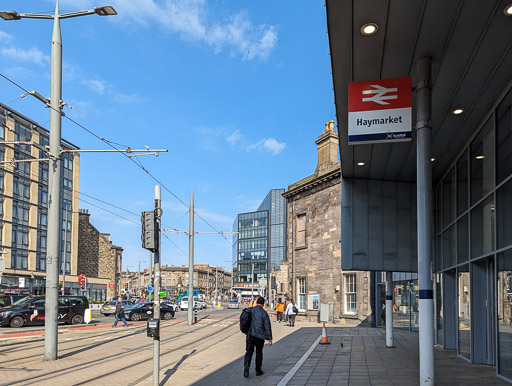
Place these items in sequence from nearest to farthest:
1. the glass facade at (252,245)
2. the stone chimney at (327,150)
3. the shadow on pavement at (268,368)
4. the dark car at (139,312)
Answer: the shadow on pavement at (268,368) → the stone chimney at (327,150) → the dark car at (139,312) → the glass facade at (252,245)

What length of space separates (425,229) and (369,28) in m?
3.37

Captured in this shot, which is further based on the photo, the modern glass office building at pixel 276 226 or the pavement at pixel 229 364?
the modern glass office building at pixel 276 226

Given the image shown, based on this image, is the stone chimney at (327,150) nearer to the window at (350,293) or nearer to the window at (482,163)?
the window at (350,293)

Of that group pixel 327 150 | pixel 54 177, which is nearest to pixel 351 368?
pixel 54 177

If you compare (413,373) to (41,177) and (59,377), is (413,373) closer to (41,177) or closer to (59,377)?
(59,377)

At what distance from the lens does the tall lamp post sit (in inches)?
533

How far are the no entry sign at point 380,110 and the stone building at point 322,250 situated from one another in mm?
20751

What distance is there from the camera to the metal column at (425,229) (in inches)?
331

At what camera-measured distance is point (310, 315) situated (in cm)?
3334

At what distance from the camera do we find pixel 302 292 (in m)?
35.0

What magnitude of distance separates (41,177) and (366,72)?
195ft

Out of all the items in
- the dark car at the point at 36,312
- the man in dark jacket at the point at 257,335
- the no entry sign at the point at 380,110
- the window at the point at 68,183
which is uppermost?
the window at the point at 68,183

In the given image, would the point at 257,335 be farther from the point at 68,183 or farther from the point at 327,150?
the point at 68,183

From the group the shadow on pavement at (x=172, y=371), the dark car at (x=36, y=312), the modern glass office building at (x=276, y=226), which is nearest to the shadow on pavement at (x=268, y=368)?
the shadow on pavement at (x=172, y=371)
